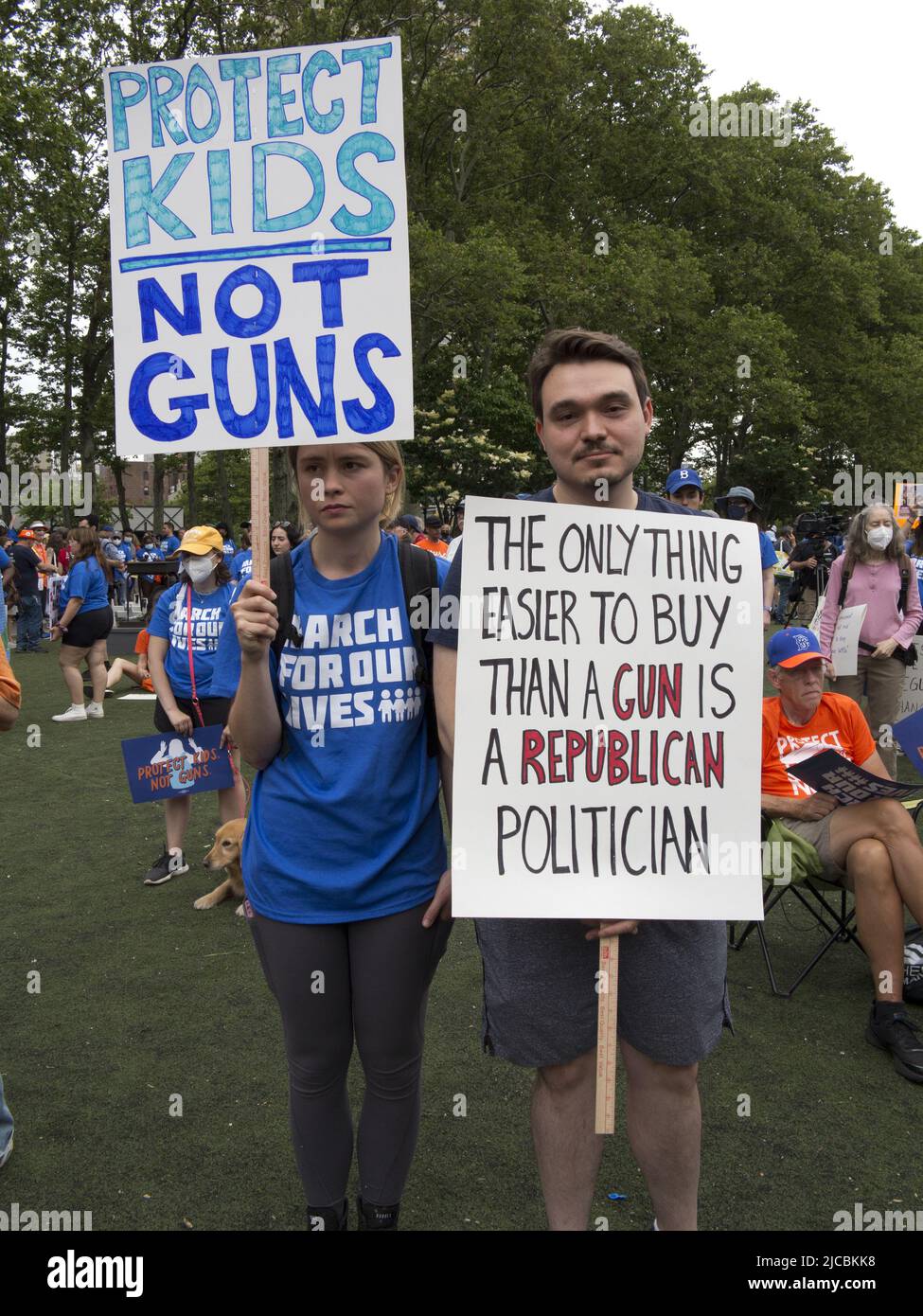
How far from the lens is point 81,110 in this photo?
2409cm

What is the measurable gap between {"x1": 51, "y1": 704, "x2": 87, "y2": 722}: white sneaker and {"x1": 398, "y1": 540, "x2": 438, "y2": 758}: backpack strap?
9.19m

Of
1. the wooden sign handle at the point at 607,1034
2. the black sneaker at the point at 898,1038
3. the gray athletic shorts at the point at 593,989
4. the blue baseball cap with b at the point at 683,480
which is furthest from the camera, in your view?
the blue baseball cap with b at the point at 683,480

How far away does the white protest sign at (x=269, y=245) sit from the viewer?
221 cm

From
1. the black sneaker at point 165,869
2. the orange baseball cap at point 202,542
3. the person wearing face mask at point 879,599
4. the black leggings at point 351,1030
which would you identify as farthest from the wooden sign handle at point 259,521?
the person wearing face mask at point 879,599

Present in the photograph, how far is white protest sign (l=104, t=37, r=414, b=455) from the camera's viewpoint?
7.27ft

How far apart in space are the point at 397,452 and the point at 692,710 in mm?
873

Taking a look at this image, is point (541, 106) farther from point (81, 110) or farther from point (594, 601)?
point (594, 601)

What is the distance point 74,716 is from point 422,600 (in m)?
9.33

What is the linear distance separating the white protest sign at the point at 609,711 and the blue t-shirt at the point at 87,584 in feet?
30.0

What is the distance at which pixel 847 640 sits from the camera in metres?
6.89

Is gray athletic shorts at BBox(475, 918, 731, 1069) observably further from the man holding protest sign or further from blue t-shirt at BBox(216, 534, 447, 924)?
blue t-shirt at BBox(216, 534, 447, 924)

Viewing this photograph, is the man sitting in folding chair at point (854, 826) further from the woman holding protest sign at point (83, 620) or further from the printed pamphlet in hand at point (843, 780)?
the woman holding protest sign at point (83, 620)

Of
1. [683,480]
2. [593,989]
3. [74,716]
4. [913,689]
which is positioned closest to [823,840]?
[593,989]
